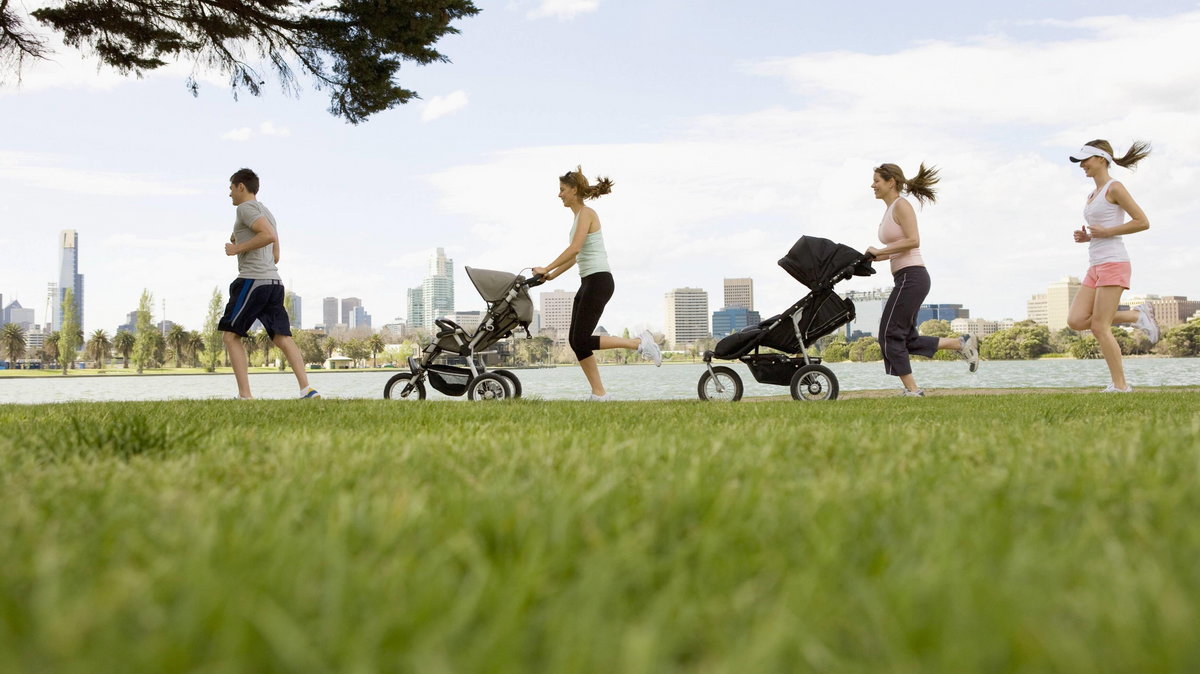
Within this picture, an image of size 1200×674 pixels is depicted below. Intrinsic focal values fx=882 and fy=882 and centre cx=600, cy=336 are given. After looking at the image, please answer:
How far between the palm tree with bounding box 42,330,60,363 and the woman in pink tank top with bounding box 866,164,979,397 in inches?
3901

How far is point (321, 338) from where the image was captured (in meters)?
121

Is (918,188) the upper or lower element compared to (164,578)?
upper

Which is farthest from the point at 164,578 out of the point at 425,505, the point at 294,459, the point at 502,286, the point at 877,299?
the point at 877,299

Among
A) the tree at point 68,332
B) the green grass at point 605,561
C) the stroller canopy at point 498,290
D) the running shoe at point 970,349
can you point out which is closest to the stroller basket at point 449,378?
the stroller canopy at point 498,290

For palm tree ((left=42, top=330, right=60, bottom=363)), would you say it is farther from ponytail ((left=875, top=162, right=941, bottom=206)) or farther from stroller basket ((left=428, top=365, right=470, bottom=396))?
ponytail ((left=875, top=162, right=941, bottom=206))

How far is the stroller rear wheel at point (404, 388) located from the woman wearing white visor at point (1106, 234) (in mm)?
6544

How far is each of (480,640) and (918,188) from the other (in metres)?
8.18

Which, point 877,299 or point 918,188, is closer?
point 918,188

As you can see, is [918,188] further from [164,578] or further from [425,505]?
[164,578]

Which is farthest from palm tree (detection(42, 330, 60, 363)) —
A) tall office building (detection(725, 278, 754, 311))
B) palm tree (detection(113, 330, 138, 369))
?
tall office building (detection(725, 278, 754, 311))

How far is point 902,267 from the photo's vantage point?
808 centimetres

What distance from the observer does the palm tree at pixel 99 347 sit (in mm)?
114375

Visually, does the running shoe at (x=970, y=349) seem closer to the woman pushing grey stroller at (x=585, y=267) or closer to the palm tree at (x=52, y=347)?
the woman pushing grey stroller at (x=585, y=267)

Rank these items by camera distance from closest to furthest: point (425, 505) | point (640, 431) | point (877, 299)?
point (425, 505)
point (640, 431)
point (877, 299)
